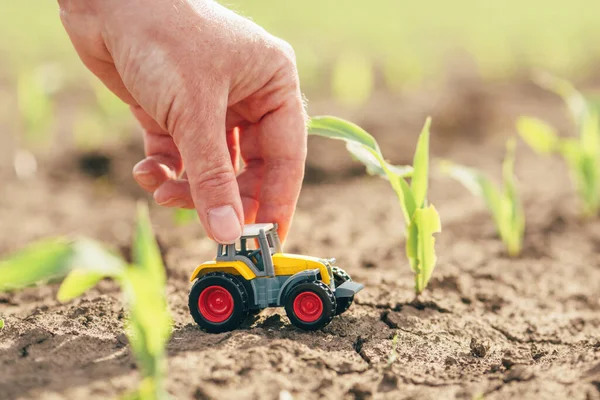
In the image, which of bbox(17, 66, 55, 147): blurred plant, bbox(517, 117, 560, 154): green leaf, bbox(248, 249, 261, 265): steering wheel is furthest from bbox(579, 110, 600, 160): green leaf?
bbox(17, 66, 55, 147): blurred plant

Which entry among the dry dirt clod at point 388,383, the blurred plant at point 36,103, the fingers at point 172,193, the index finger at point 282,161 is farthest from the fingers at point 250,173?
the blurred plant at point 36,103

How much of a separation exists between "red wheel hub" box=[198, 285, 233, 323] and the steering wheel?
0.56 feet

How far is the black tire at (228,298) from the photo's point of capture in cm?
218

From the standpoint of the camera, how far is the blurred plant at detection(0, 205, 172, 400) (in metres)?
1.39

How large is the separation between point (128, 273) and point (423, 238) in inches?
53.4

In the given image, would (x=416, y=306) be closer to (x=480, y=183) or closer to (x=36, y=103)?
(x=480, y=183)

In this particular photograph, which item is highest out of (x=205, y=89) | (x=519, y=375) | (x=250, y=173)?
(x=205, y=89)

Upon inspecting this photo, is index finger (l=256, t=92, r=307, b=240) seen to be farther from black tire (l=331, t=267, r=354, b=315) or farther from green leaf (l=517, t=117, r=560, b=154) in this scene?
green leaf (l=517, t=117, r=560, b=154)

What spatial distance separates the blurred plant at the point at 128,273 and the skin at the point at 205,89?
561 millimetres

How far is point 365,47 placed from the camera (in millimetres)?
11664

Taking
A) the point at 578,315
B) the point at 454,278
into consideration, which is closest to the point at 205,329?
the point at 454,278

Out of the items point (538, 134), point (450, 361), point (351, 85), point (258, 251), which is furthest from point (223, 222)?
point (351, 85)

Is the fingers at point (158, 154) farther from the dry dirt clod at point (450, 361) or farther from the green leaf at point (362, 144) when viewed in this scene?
the dry dirt clod at point (450, 361)

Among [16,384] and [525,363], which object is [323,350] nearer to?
[525,363]
